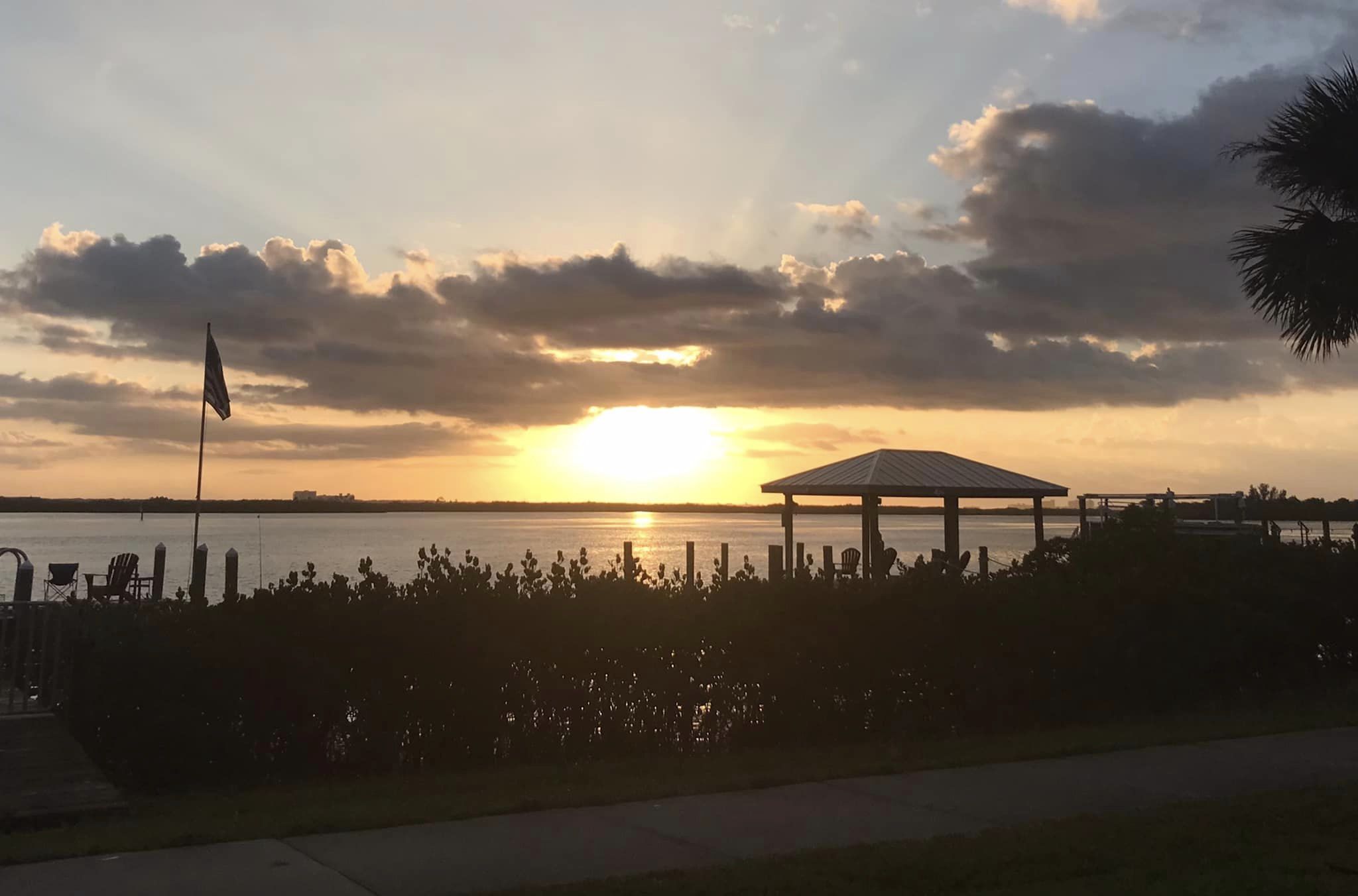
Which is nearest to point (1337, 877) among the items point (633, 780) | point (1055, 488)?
point (633, 780)

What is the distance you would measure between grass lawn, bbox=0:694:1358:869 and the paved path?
0.26m

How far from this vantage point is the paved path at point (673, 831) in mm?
6039

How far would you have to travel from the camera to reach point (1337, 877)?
594 centimetres

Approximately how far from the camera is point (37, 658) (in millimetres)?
11344

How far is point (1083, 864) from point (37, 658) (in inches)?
395

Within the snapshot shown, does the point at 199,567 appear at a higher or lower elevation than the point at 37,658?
higher

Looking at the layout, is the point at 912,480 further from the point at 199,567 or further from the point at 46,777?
the point at 46,777

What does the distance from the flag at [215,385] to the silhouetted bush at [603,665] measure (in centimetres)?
862

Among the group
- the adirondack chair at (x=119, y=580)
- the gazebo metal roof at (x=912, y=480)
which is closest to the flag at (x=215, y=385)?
the adirondack chair at (x=119, y=580)

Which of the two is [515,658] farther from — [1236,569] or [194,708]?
[1236,569]

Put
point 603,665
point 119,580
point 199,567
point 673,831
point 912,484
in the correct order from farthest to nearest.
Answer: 1. point 119,580
2. point 912,484
3. point 199,567
4. point 603,665
5. point 673,831

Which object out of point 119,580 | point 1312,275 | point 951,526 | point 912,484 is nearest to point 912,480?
point 912,484

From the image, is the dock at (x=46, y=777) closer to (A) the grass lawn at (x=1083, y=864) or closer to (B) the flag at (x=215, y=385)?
(A) the grass lawn at (x=1083, y=864)

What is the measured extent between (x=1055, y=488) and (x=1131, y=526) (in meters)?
6.66
